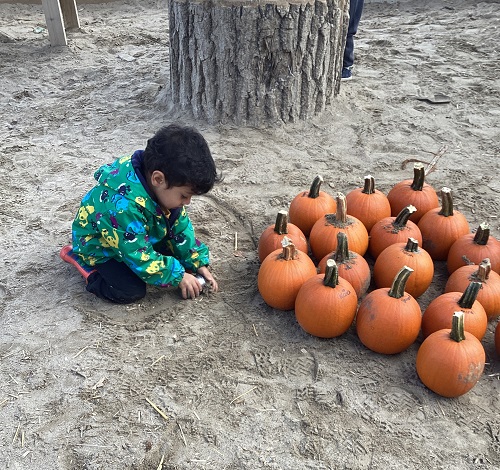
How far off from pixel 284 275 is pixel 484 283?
0.97 meters

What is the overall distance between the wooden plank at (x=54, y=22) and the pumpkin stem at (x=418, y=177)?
5.63m

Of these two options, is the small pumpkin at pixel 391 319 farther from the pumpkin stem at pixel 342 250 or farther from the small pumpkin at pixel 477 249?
the small pumpkin at pixel 477 249

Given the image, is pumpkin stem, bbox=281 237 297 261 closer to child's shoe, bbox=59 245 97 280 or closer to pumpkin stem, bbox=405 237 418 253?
pumpkin stem, bbox=405 237 418 253

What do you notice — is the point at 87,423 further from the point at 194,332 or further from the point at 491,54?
the point at 491,54

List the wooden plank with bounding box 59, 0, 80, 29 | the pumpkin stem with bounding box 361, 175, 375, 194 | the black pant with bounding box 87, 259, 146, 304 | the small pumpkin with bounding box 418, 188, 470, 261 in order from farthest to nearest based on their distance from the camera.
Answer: the wooden plank with bounding box 59, 0, 80, 29, the pumpkin stem with bounding box 361, 175, 375, 194, the small pumpkin with bounding box 418, 188, 470, 261, the black pant with bounding box 87, 259, 146, 304

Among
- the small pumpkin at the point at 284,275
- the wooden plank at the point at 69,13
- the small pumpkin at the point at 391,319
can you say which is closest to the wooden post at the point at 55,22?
the wooden plank at the point at 69,13

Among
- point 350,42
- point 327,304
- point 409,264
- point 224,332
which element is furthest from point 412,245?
point 350,42

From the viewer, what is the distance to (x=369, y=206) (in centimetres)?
329

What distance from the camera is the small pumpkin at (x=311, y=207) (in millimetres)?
3301

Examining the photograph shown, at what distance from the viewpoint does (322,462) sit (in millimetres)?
2168

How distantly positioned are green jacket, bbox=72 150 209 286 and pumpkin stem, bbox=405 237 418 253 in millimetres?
1142

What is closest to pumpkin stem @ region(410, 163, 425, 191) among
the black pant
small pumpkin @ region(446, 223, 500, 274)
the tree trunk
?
small pumpkin @ region(446, 223, 500, 274)

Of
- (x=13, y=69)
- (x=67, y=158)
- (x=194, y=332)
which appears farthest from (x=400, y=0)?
(x=194, y=332)

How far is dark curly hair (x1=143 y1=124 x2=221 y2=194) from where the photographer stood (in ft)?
8.41
